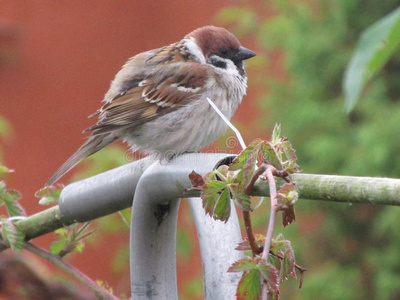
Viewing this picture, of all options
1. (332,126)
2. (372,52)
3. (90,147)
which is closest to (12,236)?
(372,52)

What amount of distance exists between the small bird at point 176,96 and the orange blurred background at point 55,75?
2.23 metres

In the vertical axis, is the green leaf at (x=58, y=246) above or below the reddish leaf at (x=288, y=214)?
below

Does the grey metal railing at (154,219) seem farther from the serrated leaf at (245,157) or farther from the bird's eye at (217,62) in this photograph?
the bird's eye at (217,62)

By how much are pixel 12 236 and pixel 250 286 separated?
623 millimetres

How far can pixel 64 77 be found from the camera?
4629mm

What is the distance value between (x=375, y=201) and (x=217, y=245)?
0.94 ft

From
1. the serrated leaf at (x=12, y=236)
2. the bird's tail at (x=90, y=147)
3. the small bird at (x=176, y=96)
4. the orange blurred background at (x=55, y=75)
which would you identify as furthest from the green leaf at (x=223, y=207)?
the orange blurred background at (x=55, y=75)

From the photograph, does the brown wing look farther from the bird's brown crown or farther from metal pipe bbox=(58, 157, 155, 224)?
metal pipe bbox=(58, 157, 155, 224)

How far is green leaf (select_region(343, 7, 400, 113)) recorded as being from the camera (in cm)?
59

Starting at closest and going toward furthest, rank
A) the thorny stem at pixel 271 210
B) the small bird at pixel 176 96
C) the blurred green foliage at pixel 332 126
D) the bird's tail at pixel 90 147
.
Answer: the thorny stem at pixel 271 210 < the bird's tail at pixel 90 147 < the small bird at pixel 176 96 < the blurred green foliage at pixel 332 126

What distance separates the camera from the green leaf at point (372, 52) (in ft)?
1.93

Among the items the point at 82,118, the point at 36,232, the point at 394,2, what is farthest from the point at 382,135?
the point at 36,232

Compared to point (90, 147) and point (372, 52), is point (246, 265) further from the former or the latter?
point (90, 147)

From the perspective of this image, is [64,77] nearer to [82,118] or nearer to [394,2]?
[82,118]
